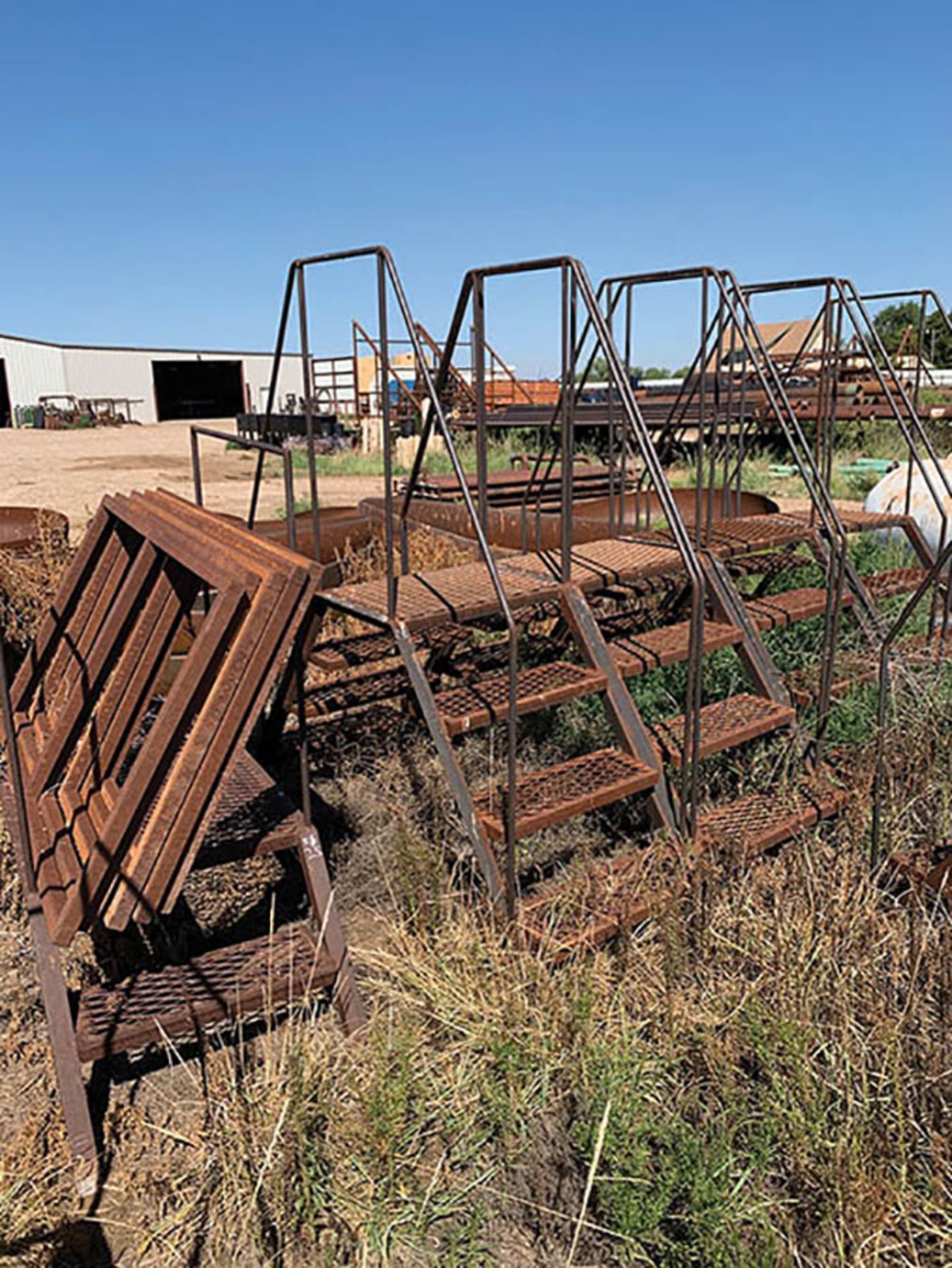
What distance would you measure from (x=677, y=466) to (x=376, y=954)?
54.0ft

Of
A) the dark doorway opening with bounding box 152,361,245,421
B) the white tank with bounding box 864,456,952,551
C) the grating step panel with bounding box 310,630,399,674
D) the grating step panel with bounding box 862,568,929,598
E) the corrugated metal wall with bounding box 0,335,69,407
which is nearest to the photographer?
the grating step panel with bounding box 310,630,399,674

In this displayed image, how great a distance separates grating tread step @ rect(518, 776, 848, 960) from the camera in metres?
3.15

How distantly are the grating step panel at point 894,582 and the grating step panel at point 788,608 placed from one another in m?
Result: 0.42

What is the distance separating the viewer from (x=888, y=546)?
7535mm

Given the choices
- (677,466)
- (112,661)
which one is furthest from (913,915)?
(677,466)

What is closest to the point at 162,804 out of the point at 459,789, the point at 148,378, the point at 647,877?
the point at 459,789

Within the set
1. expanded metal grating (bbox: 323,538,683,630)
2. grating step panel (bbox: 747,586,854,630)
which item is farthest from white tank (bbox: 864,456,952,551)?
expanded metal grating (bbox: 323,538,683,630)

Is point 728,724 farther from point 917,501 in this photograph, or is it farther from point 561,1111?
point 917,501

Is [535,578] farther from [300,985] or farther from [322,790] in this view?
[300,985]

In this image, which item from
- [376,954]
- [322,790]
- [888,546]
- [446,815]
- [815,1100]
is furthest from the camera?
[888,546]

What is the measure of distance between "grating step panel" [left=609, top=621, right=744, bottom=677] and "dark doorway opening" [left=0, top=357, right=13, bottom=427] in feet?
139

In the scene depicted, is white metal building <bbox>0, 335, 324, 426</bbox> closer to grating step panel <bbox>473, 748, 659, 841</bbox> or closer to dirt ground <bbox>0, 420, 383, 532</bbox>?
dirt ground <bbox>0, 420, 383, 532</bbox>

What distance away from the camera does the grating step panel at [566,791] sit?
3.28 metres

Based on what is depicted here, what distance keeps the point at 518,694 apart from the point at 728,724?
0.91m
